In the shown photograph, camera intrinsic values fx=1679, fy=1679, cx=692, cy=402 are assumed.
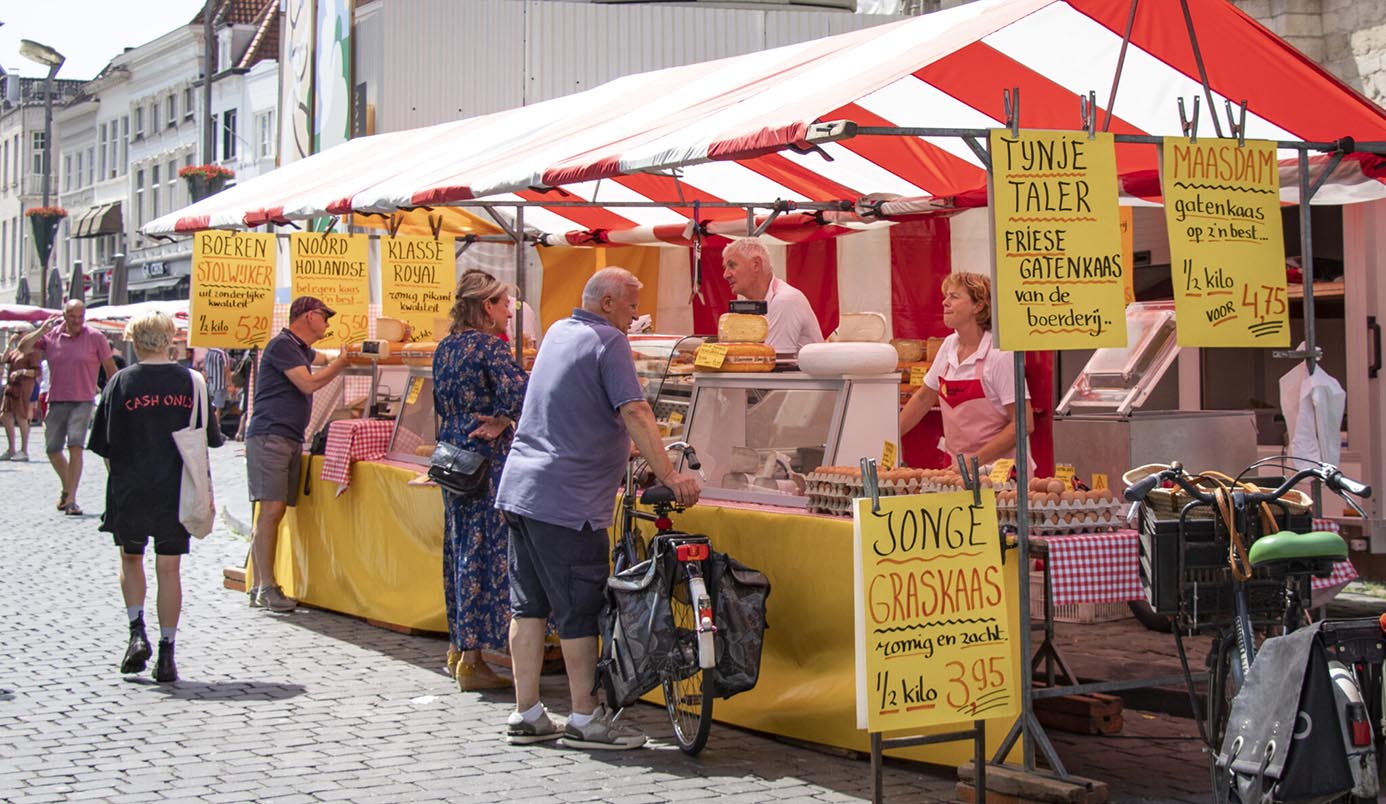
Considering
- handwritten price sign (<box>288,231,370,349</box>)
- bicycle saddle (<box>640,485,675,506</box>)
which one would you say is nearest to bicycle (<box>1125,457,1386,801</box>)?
bicycle saddle (<box>640,485,675,506</box>)

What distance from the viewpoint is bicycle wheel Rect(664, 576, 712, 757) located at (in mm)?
6133

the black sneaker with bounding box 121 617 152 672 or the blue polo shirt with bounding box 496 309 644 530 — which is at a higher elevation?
the blue polo shirt with bounding box 496 309 644 530

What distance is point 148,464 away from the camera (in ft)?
25.2

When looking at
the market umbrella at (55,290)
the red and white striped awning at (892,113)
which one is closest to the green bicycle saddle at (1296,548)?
the red and white striped awning at (892,113)

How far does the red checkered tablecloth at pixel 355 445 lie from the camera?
9.60 meters

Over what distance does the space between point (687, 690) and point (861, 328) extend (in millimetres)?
2318

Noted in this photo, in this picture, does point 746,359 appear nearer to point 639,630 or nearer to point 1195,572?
point 639,630

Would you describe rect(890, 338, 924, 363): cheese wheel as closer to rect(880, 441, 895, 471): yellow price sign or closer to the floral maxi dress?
the floral maxi dress

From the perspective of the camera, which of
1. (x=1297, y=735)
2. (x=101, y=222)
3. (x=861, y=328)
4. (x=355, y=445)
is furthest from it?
(x=101, y=222)

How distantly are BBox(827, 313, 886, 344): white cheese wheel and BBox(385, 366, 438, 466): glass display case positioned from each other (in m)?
2.61

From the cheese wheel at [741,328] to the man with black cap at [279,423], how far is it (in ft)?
9.19

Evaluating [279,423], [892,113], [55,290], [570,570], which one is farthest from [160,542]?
[55,290]

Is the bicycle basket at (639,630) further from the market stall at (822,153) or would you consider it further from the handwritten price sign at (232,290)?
the handwritten price sign at (232,290)

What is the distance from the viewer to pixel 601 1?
17.1m
